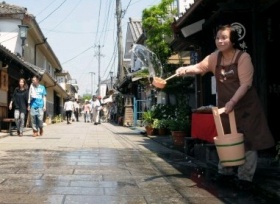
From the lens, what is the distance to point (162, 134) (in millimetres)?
15750

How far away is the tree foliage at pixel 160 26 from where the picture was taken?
1848cm

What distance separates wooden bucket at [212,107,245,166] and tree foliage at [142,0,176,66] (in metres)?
13.4

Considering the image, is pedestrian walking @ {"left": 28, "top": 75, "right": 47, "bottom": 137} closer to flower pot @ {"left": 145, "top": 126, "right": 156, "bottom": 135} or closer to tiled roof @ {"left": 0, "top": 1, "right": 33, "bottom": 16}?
flower pot @ {"left": 145, "top": 126, "right": 156, "bottom": 135}

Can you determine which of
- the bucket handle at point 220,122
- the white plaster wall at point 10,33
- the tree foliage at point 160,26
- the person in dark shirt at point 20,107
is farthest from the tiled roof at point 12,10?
the bucket handle at point 220,122

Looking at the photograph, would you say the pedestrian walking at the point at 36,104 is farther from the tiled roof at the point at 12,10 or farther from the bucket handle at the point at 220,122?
the bucket handle at the point at 220,122

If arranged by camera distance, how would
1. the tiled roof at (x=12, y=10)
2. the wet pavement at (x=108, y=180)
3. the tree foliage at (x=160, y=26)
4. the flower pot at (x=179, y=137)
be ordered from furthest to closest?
the tiled roof at (x=12, y=10)
the tree foliage at (x=160, y=26)
the flower pot at (x=179, y=137)
the wet pavement at (x=108, y=180)

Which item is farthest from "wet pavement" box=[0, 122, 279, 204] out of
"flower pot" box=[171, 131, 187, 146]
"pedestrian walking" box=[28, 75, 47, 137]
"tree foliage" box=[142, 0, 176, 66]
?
"tree foliage" box=[142, 0, 176, 66]

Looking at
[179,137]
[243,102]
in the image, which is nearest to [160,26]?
[179,137]

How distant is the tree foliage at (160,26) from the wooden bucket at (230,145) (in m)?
13.4

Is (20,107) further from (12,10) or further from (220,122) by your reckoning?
(220,122)

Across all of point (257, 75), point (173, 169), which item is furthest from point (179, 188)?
point (257, 75)

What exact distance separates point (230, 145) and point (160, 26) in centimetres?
1395

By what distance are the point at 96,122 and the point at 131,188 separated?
24.1 meters

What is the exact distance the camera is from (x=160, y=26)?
60.6 ft
